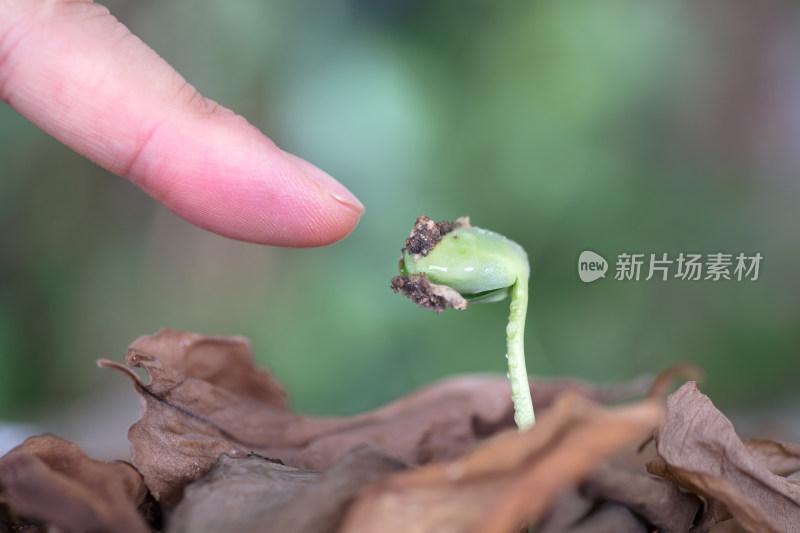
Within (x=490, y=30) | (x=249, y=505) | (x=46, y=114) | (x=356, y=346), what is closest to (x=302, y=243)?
(x=46, y=114)

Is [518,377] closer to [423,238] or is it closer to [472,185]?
[423,238]

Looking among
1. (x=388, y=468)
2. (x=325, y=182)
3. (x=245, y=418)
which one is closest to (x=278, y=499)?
(x=388, y=468)

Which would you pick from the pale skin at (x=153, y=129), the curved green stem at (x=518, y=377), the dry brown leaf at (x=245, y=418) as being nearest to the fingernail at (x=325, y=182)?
the pale skin at (x=153, y=129)

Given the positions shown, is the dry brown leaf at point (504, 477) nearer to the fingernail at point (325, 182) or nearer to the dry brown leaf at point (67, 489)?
the dry brown leaf at point (67, 489)

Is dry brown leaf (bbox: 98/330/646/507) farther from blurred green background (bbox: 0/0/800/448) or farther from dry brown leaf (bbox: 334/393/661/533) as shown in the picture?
blurred green background (bbox: 0/0/800/448)

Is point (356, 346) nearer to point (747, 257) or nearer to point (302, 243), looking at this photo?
point (302, 243)

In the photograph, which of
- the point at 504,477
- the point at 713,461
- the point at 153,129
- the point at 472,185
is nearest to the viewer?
the point at 504,477

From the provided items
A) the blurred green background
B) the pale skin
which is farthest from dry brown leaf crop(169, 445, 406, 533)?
the blurred green background
